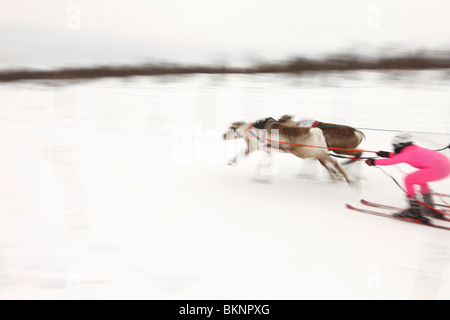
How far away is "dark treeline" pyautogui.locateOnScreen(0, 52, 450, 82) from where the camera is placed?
9.90 feet

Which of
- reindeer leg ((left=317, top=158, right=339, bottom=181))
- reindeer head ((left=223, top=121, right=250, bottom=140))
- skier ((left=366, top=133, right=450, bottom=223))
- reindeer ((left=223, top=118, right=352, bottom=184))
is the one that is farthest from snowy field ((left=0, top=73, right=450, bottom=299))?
reindeer head ((left=223, top=121, right=250, bottom=140))

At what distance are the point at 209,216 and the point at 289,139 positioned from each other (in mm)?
1370

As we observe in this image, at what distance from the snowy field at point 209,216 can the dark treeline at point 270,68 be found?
5.4 inches

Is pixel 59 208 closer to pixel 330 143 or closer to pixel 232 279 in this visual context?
pixel 232 279

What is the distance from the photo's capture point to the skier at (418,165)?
2428mm

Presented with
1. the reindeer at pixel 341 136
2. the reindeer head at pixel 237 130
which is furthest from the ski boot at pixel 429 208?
the reindeer head at pixel 237 130

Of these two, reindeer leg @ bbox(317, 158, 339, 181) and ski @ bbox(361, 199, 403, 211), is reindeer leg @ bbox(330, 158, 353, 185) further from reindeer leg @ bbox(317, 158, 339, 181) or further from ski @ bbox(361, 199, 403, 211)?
ski @ bbox(361, 199, 403, 211)

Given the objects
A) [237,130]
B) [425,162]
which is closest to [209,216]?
[237,130]

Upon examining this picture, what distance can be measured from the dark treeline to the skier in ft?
3.47

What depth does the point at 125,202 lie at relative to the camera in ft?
8.97

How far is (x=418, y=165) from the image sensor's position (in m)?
2.48

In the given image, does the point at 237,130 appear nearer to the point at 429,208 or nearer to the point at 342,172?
the point at 342,172

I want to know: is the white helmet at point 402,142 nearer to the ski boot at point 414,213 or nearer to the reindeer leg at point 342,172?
the ski boot at point 414,213

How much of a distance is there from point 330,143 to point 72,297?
120 inches
